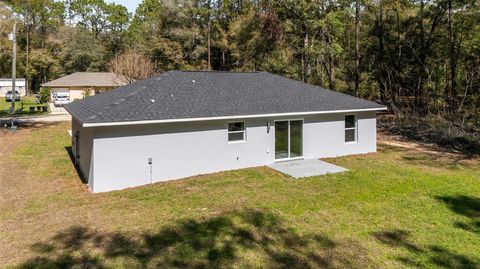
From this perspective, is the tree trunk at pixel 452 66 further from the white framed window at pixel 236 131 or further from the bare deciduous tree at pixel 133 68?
the bare deciduous tree at pixel 133 68

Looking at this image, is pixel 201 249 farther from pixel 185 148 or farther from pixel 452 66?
pixel 452 66

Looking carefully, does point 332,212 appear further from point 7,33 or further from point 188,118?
point 7,33

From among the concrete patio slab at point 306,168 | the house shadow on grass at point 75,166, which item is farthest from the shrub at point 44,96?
the concrete patio slab at point 306,168

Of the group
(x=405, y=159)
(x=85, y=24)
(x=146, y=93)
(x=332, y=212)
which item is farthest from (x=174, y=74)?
(x=85, y=24)

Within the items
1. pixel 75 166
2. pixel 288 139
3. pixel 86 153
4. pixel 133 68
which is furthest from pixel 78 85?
pixel 288 139

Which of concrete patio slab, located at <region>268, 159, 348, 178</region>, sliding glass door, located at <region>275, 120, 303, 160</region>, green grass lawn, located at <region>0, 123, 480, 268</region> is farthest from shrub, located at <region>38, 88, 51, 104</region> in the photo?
concrete patio slab, located at <region>268, 159, 348, 178</region>

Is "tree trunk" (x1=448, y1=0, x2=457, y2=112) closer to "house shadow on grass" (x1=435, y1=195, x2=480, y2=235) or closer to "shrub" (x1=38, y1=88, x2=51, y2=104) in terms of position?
"house shadow on grass" (x1=435, y1=195, x2=480, y2=235)
